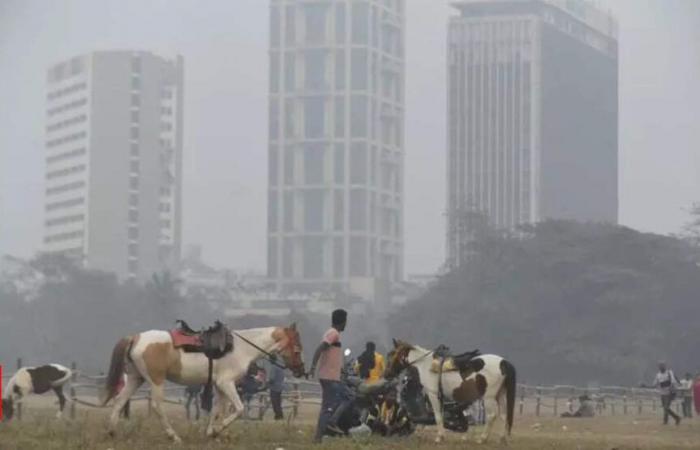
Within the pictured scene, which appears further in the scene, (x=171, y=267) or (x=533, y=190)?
(x=533, y=190)

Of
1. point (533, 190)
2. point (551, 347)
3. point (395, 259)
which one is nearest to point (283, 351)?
point (551, 347)

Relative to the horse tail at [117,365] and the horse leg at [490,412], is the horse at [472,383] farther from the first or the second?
the horse tail at [117,365]

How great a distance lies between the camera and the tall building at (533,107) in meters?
151

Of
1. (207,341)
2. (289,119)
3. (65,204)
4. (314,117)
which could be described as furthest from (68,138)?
(207,341)

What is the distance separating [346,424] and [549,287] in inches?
2385

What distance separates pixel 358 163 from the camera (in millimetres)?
130250

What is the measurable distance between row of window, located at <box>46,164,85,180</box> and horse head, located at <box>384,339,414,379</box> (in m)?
103

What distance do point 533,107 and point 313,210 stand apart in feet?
124

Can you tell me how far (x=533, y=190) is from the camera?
14975cm

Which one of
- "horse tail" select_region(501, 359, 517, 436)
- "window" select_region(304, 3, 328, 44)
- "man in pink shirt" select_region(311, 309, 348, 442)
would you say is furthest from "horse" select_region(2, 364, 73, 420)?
"window" select_region(304, 3, 328, 44)

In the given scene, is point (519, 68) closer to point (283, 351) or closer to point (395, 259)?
point (395, 259)

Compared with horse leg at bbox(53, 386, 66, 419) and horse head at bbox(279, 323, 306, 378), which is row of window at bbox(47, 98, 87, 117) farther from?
horse head at bbox(279, 323, 306, 378)

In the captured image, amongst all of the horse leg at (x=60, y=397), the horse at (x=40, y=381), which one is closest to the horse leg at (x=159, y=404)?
the horse at (x=40, y=381)

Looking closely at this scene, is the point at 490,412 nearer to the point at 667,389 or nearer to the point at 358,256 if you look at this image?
the point at 667,389
